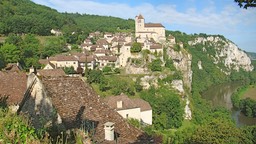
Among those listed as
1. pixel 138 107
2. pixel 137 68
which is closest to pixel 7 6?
pixel 137 68

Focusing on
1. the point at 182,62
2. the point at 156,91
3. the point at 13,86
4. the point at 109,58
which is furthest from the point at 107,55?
the point at 13,86

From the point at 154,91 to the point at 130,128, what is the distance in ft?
191

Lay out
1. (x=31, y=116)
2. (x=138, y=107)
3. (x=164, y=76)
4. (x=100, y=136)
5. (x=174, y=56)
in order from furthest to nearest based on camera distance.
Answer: (x=174, y=56), (x=164, y=76), (x=138, y=107), (x=31, y=116), (x=100, y=136)

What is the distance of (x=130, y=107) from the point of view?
45.8m

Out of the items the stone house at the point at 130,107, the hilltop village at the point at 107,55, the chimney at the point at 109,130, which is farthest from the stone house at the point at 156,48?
the chimney at the point at 109,130

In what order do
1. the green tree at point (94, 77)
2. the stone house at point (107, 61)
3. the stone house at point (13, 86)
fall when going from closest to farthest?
the stone house at point (13, 86)
the green tree at point (94, 77)
the stone house at point (107, 61)

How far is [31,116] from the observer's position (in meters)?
10.5

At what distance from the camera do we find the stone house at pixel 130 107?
1729 inches

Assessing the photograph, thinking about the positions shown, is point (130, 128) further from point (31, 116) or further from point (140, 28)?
point (140, 28)

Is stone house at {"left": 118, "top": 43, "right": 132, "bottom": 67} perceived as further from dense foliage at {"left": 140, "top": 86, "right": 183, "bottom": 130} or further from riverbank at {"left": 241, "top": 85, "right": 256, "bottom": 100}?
riverbank at {"left": 241, "top": 85, "right": 256, "bottom": 100}

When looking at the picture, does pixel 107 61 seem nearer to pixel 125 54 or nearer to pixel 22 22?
pixel 125 54

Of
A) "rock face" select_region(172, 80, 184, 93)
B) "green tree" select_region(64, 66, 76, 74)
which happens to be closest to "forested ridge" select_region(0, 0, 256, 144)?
"rock face" select_region(172, 80, 184, 93)

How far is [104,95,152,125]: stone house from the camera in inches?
1729

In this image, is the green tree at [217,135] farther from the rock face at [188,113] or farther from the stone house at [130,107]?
the rock face at [188,113]
